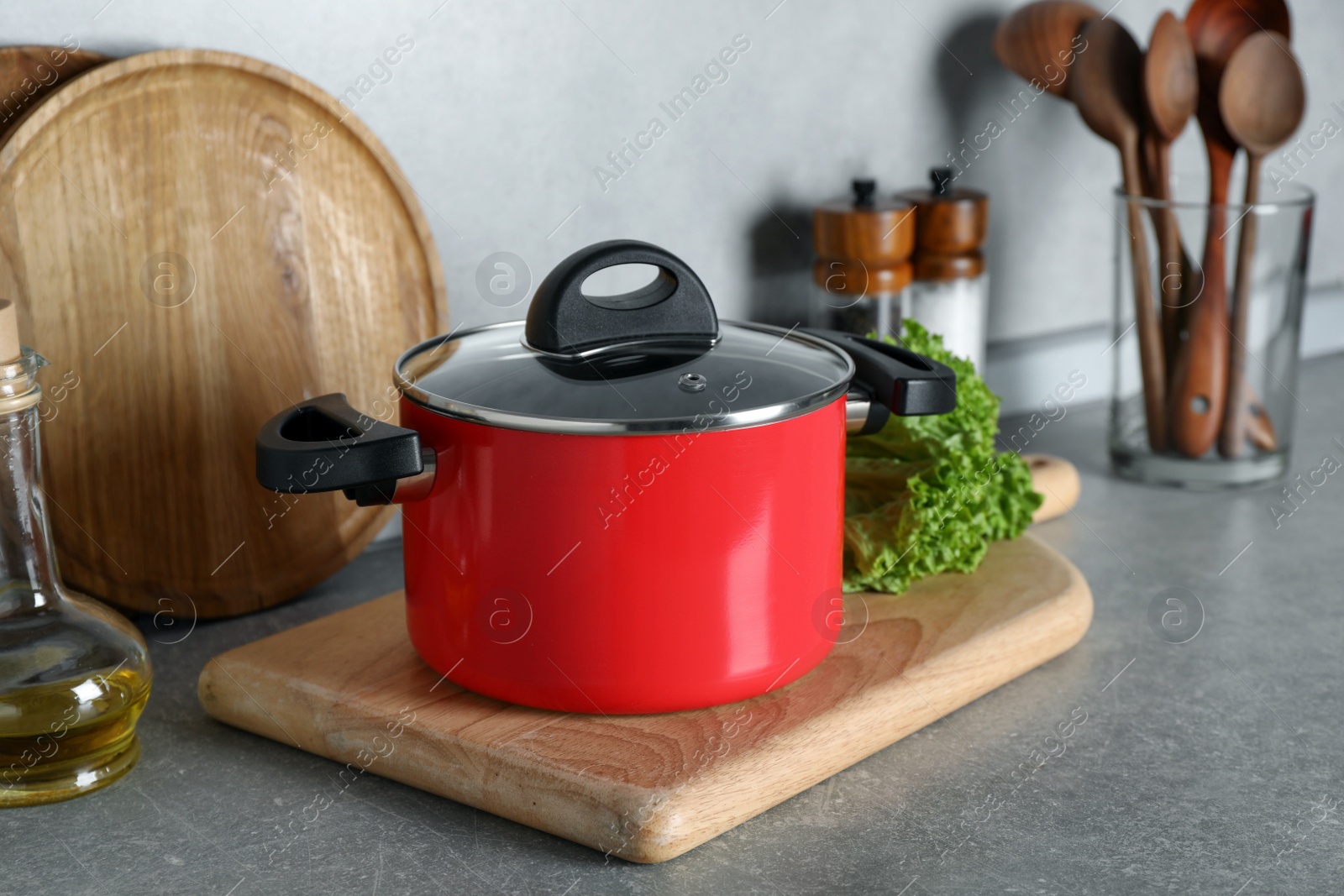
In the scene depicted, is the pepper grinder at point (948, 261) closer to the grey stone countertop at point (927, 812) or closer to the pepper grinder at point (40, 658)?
the grey stone countertop at point (927, 812)

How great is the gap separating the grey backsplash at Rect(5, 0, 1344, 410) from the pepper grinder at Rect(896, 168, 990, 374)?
96 mm

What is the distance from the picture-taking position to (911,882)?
24.9 inches

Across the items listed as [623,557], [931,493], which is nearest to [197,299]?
[623,557]

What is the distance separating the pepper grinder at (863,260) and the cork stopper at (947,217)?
0.02 metres

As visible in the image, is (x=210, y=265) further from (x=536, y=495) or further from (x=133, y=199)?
(x=536, y=495)

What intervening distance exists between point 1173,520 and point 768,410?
0.65 metres

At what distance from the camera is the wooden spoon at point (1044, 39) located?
1.25 meters

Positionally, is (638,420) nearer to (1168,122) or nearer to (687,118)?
(687,118)

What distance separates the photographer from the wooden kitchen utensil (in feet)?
2.65

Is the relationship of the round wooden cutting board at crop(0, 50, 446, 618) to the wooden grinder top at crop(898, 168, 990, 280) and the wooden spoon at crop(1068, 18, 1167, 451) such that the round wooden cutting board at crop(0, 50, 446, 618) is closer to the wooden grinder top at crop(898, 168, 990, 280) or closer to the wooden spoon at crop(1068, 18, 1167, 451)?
the wooden grinder top at crop(898, 168, 990, 280)

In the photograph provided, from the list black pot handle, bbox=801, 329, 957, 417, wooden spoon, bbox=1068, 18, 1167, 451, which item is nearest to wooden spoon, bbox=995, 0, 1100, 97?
wooden spoon, bbox=1068, 18, 1167, 451

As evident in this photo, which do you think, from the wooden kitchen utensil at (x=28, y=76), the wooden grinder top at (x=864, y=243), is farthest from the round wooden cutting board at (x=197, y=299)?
the wooden grinder top at (x=864, y=243)

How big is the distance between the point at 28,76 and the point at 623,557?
499 mm

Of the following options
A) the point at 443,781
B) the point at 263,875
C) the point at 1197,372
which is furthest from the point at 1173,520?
the point at 263,875
